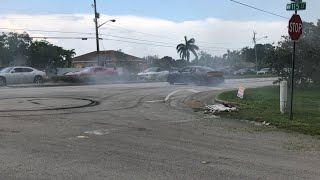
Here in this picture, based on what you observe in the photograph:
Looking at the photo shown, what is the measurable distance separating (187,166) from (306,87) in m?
15.2

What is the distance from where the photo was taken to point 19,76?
32.8 m

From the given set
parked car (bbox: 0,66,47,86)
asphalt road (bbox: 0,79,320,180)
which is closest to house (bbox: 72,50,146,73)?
parked car (bbox: 0,66,47,86)

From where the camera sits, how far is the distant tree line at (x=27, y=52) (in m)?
62.9

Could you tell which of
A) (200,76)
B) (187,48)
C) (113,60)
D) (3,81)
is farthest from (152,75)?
(187,48)

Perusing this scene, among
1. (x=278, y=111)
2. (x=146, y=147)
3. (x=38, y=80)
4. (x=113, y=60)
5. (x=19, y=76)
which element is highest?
(x=113, y=60)

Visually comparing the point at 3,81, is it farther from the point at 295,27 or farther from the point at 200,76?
the point at 295,27

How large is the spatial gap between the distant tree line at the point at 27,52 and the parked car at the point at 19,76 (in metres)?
28.3

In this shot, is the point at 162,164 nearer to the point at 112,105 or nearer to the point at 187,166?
the point at 187,166

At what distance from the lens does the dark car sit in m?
29.2

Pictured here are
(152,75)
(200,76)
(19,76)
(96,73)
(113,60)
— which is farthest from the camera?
(113,60)

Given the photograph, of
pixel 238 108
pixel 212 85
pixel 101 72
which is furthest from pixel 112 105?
pixel 101 72

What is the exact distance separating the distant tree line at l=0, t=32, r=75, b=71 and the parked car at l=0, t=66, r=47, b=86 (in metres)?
28.3

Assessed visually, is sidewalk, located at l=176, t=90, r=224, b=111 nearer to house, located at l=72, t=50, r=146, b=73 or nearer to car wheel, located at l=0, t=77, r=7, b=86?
car wheel, located at l=0, t=77, r=7, b=86

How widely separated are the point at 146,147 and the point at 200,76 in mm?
21470
